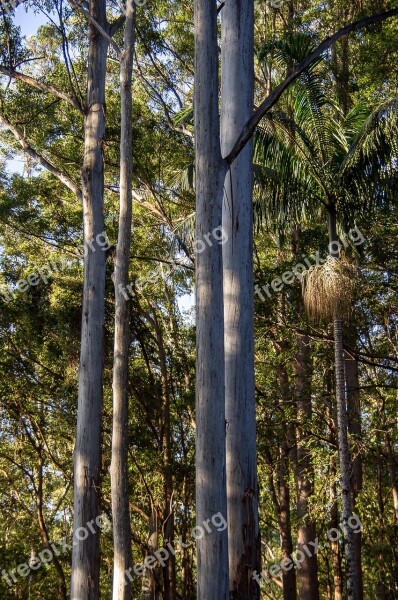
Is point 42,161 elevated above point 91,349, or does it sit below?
above

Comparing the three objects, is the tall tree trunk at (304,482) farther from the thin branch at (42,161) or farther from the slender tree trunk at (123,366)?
the thin branch at (42,161)

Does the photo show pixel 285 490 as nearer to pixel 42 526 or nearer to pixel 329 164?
pixel 42 526

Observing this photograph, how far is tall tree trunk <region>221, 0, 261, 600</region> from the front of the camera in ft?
18.9

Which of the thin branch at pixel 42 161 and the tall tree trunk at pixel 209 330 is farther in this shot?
the thin branch at pixel 42 161

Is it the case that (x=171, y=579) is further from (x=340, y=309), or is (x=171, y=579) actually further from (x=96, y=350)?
(x=340, y=309)

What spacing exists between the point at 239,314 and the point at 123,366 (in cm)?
467

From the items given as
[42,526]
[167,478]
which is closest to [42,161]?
[167,478]

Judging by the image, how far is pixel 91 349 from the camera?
10375 mm

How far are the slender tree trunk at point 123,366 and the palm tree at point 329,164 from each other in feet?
6.59

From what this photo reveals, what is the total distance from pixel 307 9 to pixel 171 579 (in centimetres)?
1336

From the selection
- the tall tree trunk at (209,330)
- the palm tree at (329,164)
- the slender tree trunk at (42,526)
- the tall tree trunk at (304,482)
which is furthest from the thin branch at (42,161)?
the slender tree trunk at (42,526)

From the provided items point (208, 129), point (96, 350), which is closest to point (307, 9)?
point (96, 350)

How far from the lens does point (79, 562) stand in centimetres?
962

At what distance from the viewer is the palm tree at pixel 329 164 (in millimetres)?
10484
